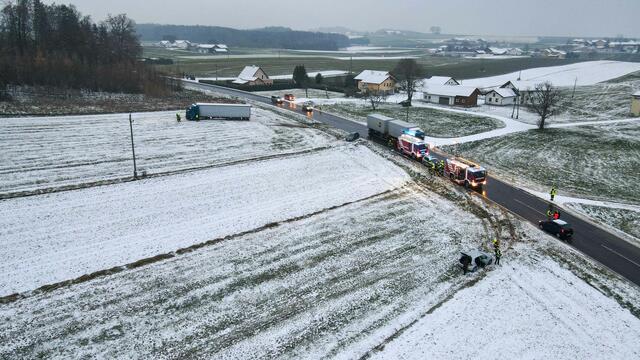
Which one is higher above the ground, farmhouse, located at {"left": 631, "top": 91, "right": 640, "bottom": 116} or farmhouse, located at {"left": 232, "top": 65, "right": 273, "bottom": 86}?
farmhouse, located at {"left": 232, "top": 65, "right": 273, "bottom": 86}

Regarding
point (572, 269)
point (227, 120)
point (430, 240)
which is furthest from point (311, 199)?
point (227, 120)

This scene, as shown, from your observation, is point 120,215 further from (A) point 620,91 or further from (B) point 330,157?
(A) point 620,91

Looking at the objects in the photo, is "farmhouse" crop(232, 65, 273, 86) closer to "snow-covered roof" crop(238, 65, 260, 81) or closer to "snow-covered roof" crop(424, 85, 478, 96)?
"snow-covered roof" crop(238, 65, 260, 81)

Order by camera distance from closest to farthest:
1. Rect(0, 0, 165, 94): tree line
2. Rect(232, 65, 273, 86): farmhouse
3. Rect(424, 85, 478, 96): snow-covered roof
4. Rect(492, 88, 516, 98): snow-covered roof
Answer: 1. Rect(0, 0, 165, 94): tree line
2. Rect(424, 85, 478, 96): snow-covered roof
3. Rect(492, 88, 516, 98): snow-covered roof
4. Rect(232, 65, 273, 86): farmhouse

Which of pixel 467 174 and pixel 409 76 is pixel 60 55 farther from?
pixel 467 174

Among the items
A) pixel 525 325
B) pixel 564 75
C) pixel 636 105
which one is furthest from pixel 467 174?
pixel 564 75

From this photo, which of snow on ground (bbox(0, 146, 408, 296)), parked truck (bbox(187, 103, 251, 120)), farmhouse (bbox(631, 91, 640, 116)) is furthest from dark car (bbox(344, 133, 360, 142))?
farmhouse (bbox(631, 91, 640, 116))
